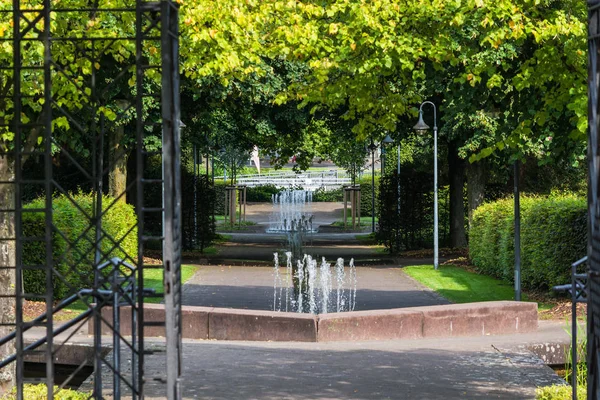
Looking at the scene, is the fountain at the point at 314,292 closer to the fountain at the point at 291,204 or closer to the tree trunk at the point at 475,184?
the tree trunk at the point at 475,184

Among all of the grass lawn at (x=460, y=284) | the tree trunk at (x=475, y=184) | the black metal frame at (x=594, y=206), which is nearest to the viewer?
the black metal frame at (x=594, y=206)

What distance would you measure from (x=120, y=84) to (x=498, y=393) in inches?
592

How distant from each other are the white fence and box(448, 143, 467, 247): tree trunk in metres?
37.8

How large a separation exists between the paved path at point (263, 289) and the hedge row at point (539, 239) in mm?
1628

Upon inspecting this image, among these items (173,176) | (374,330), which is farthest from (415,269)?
(173,176)

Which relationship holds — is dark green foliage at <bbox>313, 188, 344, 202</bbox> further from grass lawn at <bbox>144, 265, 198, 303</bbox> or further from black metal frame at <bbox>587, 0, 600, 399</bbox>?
black metal frame at <bbox>587, 0, 600, 399</bbox>

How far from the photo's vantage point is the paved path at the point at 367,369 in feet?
31.0

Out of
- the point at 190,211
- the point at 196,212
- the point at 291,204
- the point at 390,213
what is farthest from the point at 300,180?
the point at 190,211

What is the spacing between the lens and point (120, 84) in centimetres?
2286

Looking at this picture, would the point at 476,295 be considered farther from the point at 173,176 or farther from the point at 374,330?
the point at 173,176

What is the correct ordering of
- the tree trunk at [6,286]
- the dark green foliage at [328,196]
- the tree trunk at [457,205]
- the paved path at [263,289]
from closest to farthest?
the tree trunk at [6,286]
the paved path at [263,289]
the tree trunk at [457,205]
the dark green foliage at [328,196]

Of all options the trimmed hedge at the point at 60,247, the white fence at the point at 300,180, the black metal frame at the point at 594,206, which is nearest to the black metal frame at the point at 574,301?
the black metal frame at the point at 594,206

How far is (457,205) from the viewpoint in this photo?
2970cm

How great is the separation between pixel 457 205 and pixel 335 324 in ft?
57.3
